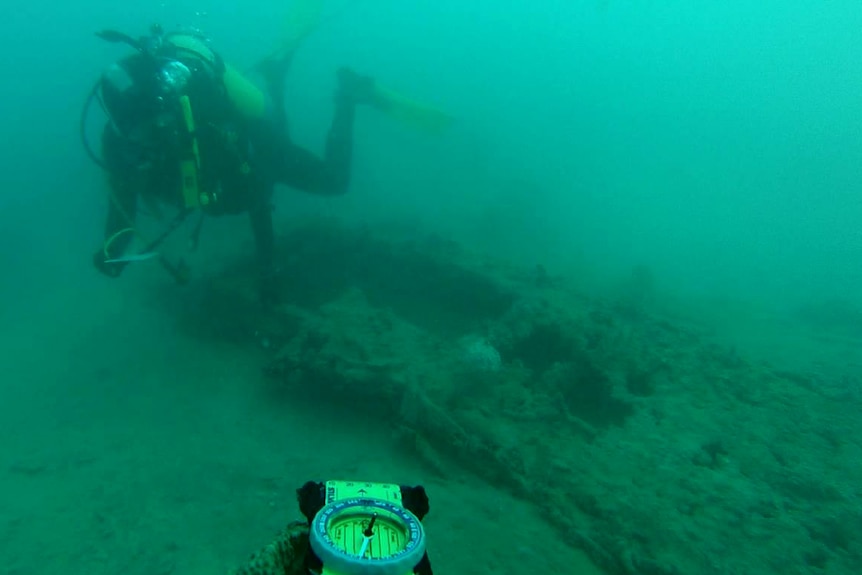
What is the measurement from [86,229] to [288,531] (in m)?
17.3

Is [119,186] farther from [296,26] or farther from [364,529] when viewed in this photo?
[296,26]

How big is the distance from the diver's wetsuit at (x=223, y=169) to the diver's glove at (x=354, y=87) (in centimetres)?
139

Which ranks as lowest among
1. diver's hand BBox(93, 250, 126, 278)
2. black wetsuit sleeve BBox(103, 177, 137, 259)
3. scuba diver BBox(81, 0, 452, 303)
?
diver's hand BBox(93, 250, 126, 278)

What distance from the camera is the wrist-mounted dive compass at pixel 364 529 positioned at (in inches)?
45.8

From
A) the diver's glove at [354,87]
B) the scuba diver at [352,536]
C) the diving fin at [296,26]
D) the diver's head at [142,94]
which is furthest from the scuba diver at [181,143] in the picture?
the scuba diver at [352,536]

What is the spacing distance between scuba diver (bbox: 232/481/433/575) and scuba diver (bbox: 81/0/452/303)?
4131 mm

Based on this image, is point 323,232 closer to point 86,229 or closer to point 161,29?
point 161,29

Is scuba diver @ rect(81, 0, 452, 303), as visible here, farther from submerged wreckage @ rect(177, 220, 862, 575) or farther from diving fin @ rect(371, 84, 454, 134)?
diving fin @ rect(371, 84, 454, 134)

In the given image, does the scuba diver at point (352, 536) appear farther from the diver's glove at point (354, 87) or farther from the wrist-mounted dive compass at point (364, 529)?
the diver's glove at point (354, 87)

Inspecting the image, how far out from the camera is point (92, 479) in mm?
4641

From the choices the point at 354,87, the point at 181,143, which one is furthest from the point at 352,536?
the point at 354,87

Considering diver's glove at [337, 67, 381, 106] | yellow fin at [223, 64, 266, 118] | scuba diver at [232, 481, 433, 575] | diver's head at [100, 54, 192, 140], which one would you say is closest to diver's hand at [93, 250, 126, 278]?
diver's head at [100, 54, 192, 140]

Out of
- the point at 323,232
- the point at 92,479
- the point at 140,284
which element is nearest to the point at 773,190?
the point at 323,232

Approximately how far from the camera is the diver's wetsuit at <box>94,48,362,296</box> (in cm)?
543
